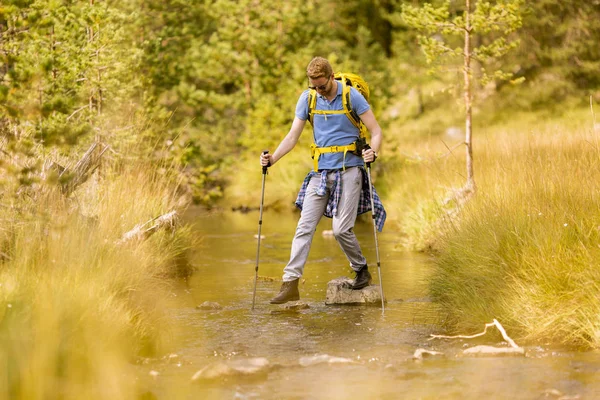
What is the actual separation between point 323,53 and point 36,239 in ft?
75.4

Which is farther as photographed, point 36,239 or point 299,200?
point 299,200

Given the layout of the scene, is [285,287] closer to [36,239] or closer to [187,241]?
[36,239]

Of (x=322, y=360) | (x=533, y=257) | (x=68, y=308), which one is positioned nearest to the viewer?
(x=68, y=308)

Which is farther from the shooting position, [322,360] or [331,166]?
[331,166]

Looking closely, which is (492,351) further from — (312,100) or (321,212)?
(312,100)

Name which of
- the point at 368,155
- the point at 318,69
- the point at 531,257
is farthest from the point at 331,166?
the point at 531,257

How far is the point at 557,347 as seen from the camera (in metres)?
7.19

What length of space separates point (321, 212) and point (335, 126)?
89 centimetres

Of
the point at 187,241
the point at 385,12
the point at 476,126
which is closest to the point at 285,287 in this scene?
the point at 187,241

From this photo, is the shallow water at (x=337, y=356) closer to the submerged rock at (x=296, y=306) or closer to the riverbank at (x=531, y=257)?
the submerged rock at (x=296, y=306)

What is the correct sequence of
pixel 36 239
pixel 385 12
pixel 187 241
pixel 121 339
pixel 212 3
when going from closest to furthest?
pixel 121 339, pixel 36 239, pixel 187 241, pixel 212 3, pixel 385 12

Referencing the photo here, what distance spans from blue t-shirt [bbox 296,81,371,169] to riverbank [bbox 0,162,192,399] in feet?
6.69

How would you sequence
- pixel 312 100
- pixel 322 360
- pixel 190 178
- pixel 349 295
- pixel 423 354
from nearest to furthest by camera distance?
pixel 322 360
pixel 423 354
pixel 312 100
pixel 349 295
pixel 190 178

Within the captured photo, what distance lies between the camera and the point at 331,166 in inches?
376
